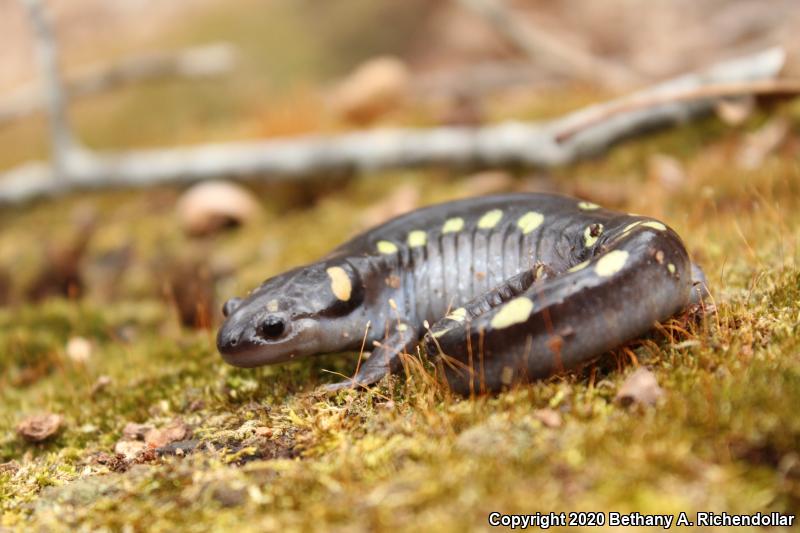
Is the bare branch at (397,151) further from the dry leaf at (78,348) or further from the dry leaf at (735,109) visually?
the dry leaf at (78,348)

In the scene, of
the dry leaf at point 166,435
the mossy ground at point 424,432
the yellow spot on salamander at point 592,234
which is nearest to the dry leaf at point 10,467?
the mossy ground at point 424,432

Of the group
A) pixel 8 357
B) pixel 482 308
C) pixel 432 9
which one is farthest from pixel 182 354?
pixel 432 9


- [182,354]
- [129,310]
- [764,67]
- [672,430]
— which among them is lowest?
[129,310]

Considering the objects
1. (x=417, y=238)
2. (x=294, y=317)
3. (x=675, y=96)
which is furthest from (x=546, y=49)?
(x=294, y=317)

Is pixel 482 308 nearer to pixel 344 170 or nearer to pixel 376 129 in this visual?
pixel 344 170

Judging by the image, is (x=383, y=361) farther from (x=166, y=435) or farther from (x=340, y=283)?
(x=166, y=435)

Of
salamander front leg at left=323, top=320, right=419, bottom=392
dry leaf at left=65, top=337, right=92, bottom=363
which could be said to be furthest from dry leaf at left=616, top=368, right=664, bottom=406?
dry leaf at left=65, top=337, right=92, bottom=363
